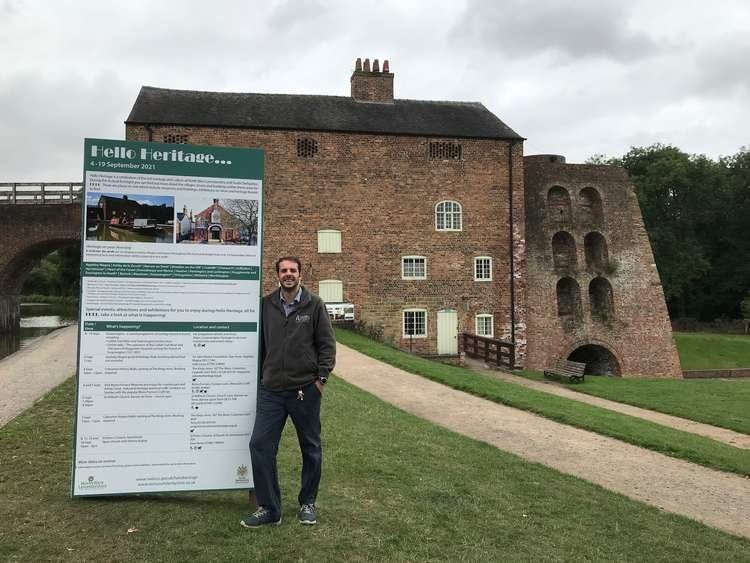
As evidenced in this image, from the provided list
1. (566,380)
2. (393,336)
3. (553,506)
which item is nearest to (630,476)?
(553,506)

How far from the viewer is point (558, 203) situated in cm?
2948

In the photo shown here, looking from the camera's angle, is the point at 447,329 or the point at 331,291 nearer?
the point at 331,291

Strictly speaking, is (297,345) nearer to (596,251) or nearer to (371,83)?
(371,83)

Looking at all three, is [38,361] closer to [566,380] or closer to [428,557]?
[428,557]

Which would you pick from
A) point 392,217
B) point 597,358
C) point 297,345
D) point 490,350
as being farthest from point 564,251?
point 297,345

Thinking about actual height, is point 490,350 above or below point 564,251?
below

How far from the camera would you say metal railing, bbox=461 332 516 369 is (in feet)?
74.6

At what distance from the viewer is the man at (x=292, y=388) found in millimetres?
4738

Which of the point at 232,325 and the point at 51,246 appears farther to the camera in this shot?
the point at 51,246

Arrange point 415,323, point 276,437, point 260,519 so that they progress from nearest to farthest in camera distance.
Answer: point 260,519 → point 276,437 → point 415,323

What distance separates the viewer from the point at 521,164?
26.8 m

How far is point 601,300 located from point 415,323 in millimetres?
10448

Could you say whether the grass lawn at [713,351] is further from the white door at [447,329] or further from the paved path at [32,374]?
the paved path at [32,374]

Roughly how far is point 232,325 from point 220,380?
0.49 meters
